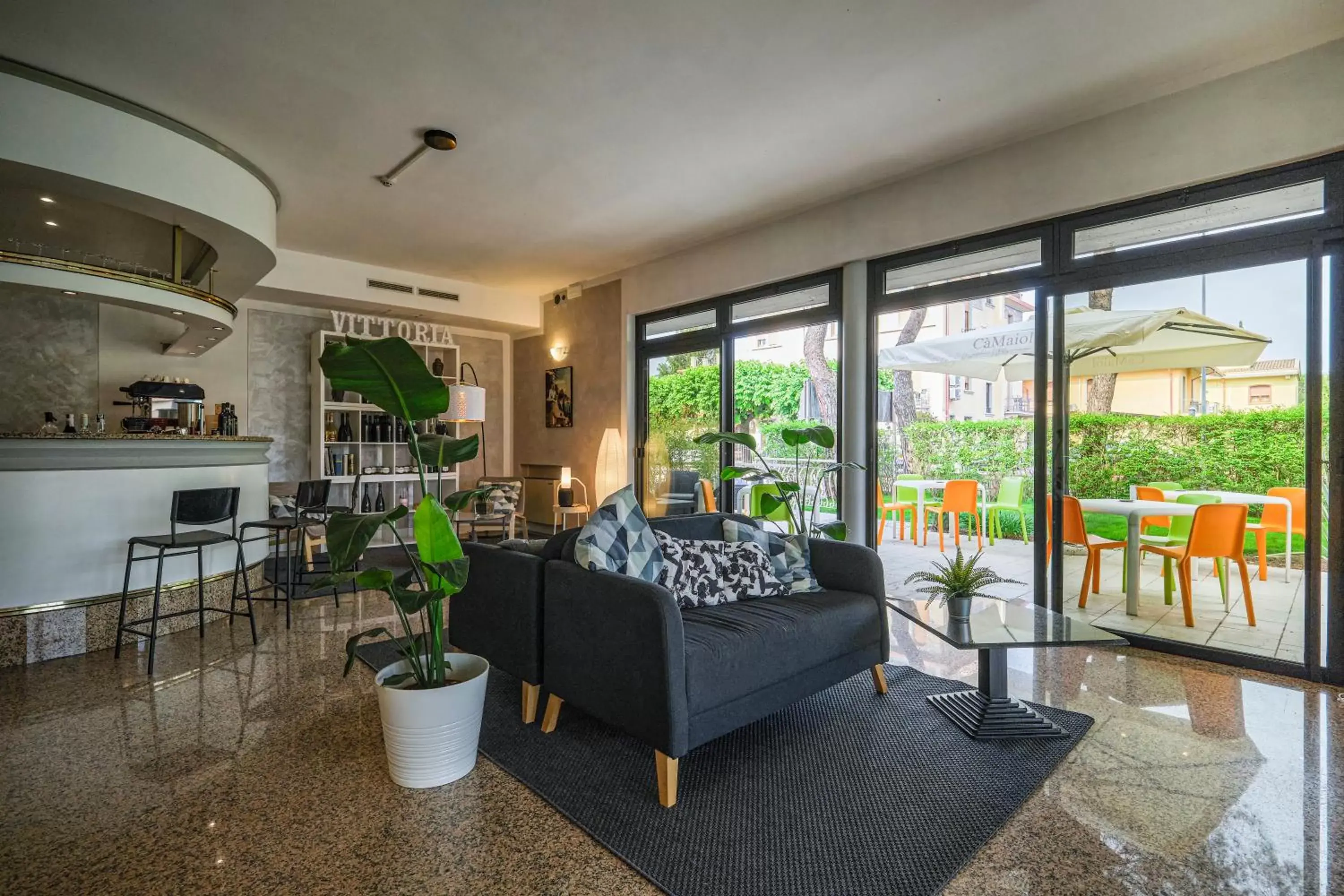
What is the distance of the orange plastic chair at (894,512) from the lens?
187 inches

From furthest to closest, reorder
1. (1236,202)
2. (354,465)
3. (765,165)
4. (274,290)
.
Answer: (354,465) < (274,290) < (765,165) < (1236,202)

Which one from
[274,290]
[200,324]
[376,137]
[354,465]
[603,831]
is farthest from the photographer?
[354,465]

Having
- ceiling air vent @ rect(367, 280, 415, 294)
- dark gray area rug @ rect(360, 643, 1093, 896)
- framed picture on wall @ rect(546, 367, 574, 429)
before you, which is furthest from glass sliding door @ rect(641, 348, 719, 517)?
dark gray area rug @ rect(360, 643, 1093, 896)

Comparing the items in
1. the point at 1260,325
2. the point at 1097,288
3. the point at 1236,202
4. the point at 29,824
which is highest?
the point at 1236,202

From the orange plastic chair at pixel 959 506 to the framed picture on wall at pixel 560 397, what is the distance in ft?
13.8

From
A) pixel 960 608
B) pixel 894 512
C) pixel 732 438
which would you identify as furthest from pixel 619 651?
pixel 894 512

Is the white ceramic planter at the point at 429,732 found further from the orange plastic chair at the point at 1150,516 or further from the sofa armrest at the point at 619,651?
the orange plastic chair at the point at 1150,516

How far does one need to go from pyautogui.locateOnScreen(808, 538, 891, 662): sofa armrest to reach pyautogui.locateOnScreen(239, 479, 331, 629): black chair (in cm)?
289

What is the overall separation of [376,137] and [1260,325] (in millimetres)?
4959

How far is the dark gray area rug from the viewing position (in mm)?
1704

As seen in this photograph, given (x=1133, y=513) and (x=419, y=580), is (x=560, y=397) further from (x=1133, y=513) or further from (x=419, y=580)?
(x=1133, y=513)

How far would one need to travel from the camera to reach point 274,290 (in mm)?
5988

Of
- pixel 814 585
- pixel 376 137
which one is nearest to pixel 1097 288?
pixel 814 585

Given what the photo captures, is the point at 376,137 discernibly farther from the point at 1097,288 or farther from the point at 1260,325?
the point at 1260,325
